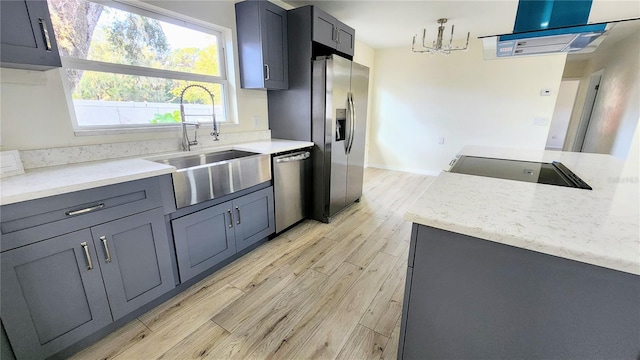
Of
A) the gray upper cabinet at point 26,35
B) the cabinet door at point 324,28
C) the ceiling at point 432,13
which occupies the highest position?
the ceiling at point 432,13

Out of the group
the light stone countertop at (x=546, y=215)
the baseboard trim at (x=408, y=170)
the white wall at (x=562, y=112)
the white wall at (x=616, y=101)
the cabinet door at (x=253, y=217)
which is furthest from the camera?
the white wall at (x=562, y=112)

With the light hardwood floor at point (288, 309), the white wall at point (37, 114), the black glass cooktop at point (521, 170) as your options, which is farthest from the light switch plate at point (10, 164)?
the black glass cooktop at point (521, 170)

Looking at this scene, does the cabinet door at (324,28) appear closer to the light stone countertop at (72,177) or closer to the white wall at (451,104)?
the light stone countertop at (72,177)

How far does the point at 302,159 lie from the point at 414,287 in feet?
6.03

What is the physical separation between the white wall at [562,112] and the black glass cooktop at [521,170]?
25.1 ft

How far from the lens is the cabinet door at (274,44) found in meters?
2.41

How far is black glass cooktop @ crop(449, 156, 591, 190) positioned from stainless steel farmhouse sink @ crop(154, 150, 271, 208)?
4.87 ft

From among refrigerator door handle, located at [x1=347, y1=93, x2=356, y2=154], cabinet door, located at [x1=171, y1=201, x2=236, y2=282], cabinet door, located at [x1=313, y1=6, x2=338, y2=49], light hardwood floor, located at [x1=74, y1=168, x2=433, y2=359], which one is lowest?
light hardwood floor, located at [x1=74, y1=168, x2=433, y2=359]

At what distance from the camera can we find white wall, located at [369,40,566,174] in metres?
4.00

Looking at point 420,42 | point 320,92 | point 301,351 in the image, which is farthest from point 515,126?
point 301,351

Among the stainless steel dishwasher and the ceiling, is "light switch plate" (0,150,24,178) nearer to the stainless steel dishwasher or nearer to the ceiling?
the stainless steel dishwasher

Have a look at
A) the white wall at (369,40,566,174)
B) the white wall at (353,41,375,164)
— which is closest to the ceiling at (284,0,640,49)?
the white wall at (353,41,375,164)

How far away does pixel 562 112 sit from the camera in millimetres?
7648

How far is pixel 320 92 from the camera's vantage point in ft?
8.52
